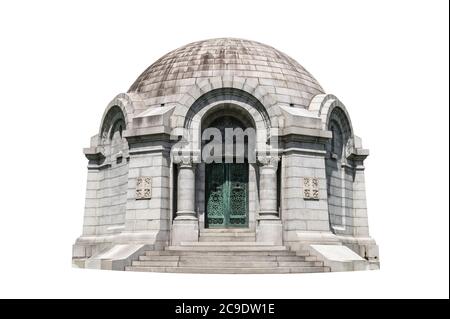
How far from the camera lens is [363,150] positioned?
1145 inches

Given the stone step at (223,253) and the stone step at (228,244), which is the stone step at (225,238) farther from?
the stone step at (223,253)

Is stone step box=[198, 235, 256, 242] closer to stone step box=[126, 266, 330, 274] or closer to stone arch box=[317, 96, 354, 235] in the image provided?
stone step box=[126, 266, 330, 274]

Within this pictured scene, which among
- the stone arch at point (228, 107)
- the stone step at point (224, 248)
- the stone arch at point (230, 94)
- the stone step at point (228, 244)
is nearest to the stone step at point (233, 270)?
the stone step at point (224, 248)

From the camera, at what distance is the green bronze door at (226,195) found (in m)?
25.1

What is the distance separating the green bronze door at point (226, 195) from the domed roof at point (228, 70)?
338cm

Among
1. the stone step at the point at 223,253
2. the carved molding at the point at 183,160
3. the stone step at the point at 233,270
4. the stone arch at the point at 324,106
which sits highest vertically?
the stone arch at the point at 324,106

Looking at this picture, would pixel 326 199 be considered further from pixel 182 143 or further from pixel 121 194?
pixel 121 194

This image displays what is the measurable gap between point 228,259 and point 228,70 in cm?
844

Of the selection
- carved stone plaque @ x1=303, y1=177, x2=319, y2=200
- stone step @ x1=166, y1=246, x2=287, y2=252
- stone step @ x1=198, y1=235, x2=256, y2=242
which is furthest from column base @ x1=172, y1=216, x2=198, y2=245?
carved stone plaque @ x1=303, y1=177, x2=319, y2=200

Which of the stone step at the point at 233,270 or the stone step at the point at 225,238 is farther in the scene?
the stone step at the point at 225,238

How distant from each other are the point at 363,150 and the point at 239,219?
24.2ft

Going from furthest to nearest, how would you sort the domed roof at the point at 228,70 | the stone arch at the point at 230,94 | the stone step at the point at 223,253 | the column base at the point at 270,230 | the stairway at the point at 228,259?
the domed roof at the point at 228,70, the stone arch at the point at 230,94, the column base at the point at 270,230, the stone step at the point at 223,253, the stairway at the point at 228,259

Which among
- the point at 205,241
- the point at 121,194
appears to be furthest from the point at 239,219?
the point at 121,194

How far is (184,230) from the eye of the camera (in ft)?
78.1
